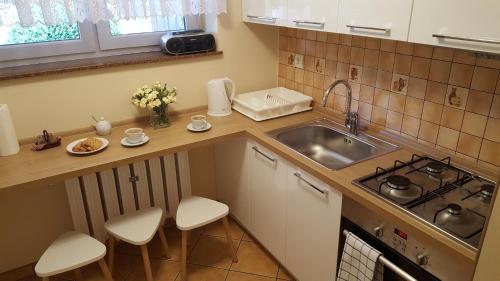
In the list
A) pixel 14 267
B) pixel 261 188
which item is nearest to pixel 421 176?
pixel 261 188

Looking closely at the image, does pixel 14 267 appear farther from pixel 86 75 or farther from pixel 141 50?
pixel 141 50

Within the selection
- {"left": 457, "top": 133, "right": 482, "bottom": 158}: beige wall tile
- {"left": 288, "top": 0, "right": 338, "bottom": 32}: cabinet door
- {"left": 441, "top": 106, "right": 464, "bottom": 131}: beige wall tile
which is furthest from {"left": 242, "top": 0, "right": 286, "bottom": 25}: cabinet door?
{"left": 457, "top": 133, "right": 482, "bottom": 158}: beige wall tile

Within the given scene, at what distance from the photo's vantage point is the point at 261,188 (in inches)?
80.9

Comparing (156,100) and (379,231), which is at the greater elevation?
(156,100)

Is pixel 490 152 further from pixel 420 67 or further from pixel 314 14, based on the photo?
pixel 314 14

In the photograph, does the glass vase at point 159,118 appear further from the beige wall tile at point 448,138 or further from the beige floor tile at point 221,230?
the beige wall tile at point 448,138

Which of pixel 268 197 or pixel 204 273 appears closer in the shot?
pixel 268 197

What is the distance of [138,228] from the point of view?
1.87 metres

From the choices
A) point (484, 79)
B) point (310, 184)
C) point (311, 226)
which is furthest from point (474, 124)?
point (311, 226)

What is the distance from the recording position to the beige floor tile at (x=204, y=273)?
A: 6.82ft

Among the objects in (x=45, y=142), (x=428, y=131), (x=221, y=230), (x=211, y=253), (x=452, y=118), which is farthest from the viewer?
(x=221, y=230)

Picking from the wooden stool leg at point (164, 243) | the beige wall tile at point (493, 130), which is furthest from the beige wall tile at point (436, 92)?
the wooden stool leg at point (164, 243)

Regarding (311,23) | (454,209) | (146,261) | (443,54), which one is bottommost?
(146,261)

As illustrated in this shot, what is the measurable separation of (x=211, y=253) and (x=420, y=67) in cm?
155
